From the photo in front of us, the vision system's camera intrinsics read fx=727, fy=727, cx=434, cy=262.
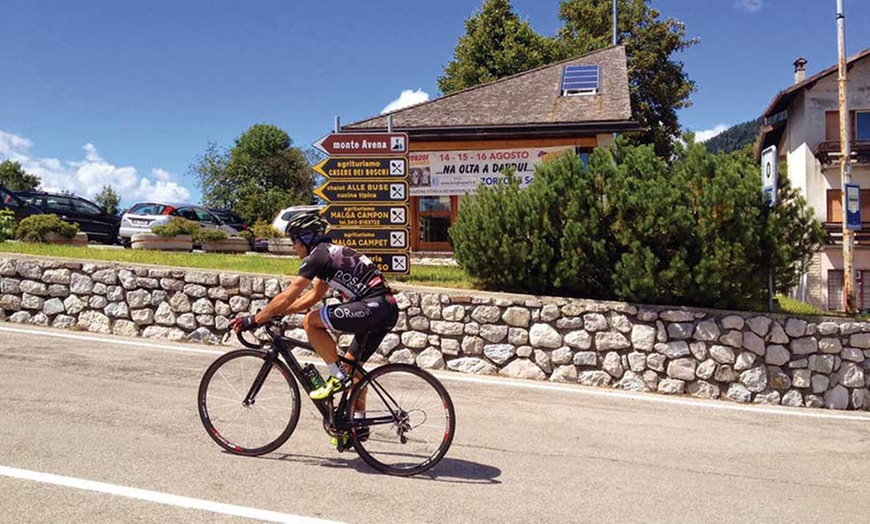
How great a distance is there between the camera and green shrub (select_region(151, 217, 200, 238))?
1655 centimetres

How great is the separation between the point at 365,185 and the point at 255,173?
140ft

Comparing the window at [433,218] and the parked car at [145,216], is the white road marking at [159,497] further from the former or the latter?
the parked car at [145,216]

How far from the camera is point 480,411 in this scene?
7387 mm

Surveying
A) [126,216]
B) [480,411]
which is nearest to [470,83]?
[126,216]

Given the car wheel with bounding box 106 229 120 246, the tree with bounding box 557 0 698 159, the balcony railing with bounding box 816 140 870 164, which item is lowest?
the car wheel with bounding box 106 229 120 246

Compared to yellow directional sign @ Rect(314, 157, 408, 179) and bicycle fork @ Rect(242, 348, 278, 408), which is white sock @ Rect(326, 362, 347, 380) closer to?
bicycle fork @ Rect(242, 348, 278, 408)

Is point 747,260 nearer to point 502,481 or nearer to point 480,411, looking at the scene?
point 480,411

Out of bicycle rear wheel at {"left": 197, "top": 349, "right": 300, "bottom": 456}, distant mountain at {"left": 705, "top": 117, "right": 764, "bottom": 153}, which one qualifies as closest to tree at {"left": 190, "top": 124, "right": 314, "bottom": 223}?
bicycle rear wheel at {"left": 197, "top": 349, "right": 300, "bottom": 456}

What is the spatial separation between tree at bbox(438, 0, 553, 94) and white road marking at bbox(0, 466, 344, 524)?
3368 cm

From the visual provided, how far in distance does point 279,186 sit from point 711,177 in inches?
1802

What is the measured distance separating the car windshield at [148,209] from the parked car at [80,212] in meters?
1.84

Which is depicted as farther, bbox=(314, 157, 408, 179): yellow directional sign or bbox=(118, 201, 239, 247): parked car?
bbox=(118, 201, 239, 247): parked car

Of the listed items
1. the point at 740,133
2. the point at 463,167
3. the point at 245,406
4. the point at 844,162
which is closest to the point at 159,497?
the point at 245,406

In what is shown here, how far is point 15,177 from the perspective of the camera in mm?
61438
